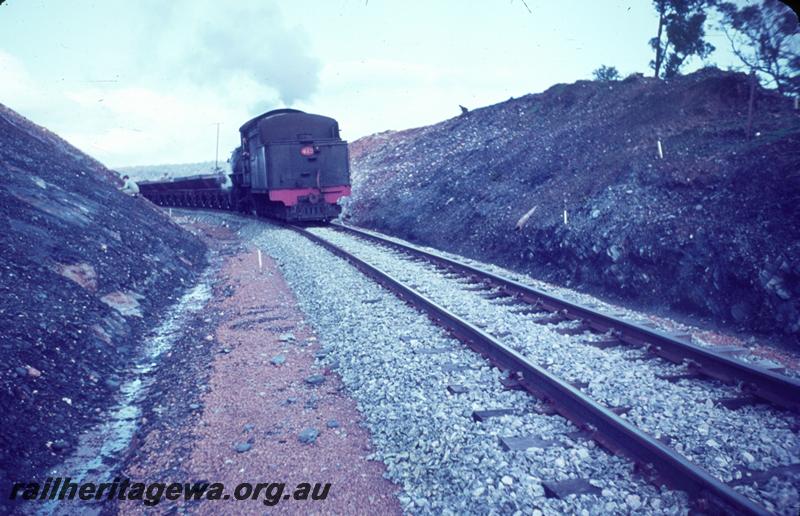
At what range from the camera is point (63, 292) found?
698 centimetres

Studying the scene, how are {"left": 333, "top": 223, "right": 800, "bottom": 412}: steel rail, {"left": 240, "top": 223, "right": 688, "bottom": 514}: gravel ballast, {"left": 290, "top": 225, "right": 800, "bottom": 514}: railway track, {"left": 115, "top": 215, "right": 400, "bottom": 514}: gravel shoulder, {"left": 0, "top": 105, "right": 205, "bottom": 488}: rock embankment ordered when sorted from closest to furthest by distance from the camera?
{"left": 290, "top": 225, "right": 800, "bottom": 514}: railway track < {"left": 240, "top": 223, "right": 688, "bottom": 514}: gravel ballast < {"left": 115, "top": 215, "right": 400, "bottom": 514}: gravel shoulder < {"left": 333, "top": 223, "right": 800, "bottom": 412}: steel rail < {"left": 0, "top": 105, "right": 205, "bottom": 488}: rock embankment

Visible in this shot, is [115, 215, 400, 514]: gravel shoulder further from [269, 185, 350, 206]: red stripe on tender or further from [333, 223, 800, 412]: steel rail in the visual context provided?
[269, 185, 350, 206]: red stripe on tender

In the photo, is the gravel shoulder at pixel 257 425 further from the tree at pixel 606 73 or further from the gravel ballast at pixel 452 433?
the tree at pixel 606 73

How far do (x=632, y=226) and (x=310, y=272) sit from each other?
631 cm

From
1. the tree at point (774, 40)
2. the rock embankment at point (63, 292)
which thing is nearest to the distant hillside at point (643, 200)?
the tree at point (774, 40)

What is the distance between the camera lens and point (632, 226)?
9.44m

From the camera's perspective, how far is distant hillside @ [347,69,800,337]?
7496mm

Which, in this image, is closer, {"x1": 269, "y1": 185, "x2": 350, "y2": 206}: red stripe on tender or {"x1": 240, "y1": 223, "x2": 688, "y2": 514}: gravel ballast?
{"x1": 240, "y1": 223, "x2": 688, "y2": 514}: gravel ballast

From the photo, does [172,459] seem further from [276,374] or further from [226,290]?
[226,290]

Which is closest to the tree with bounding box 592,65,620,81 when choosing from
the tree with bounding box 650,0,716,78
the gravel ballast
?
the tree with bounding box 650,0,716,78

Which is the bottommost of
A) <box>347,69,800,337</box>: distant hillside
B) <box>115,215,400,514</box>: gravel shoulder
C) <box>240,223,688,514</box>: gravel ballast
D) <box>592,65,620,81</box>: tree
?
<box>115,215,400,514</box>: gravel shoulder

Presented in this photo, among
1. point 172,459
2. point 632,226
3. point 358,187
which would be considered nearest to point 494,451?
point 172,459

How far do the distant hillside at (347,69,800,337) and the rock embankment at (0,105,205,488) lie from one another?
7720 mm

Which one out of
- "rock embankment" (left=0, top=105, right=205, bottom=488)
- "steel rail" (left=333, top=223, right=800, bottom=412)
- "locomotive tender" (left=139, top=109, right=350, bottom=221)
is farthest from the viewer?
"locomotive tender" (left=139, top=109, right=350, bottom=221)
